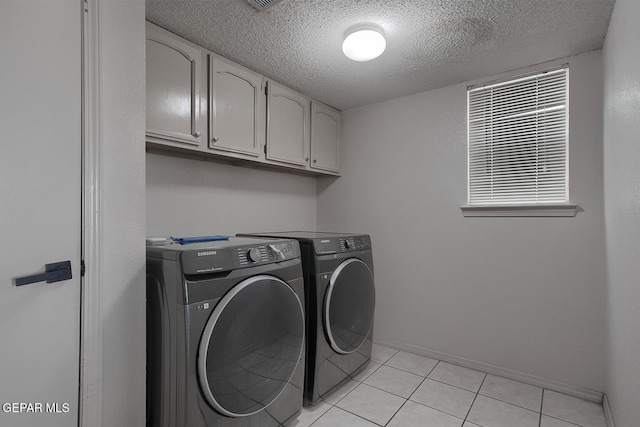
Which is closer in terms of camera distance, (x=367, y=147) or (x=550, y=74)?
(x=550, y=74)

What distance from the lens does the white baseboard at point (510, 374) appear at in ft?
6.41

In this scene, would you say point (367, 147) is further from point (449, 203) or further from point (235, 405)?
point (235, 405)

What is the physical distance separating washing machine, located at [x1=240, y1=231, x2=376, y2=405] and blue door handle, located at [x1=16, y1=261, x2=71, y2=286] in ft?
3.67

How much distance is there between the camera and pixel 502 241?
2254mm

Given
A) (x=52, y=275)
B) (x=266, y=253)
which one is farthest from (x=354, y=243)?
(x=52, y=275)

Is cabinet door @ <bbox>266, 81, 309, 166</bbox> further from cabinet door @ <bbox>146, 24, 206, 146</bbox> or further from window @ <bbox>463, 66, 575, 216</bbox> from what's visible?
window @ <bbox>463, 66, 575, 216</bbox>

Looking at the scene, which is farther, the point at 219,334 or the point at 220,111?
the point at 220,111

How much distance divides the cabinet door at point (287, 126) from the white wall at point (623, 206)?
191cm

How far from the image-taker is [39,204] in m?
1.03

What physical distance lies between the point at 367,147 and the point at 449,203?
35.4 inches

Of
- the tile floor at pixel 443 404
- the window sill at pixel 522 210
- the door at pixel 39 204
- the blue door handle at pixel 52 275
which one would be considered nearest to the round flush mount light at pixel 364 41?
the door at pixel 39 204

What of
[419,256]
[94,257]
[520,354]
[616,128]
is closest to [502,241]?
[419,256]

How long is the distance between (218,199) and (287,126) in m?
0.78

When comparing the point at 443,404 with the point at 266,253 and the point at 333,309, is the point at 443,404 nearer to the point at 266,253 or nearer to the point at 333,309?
the point at 333,309
